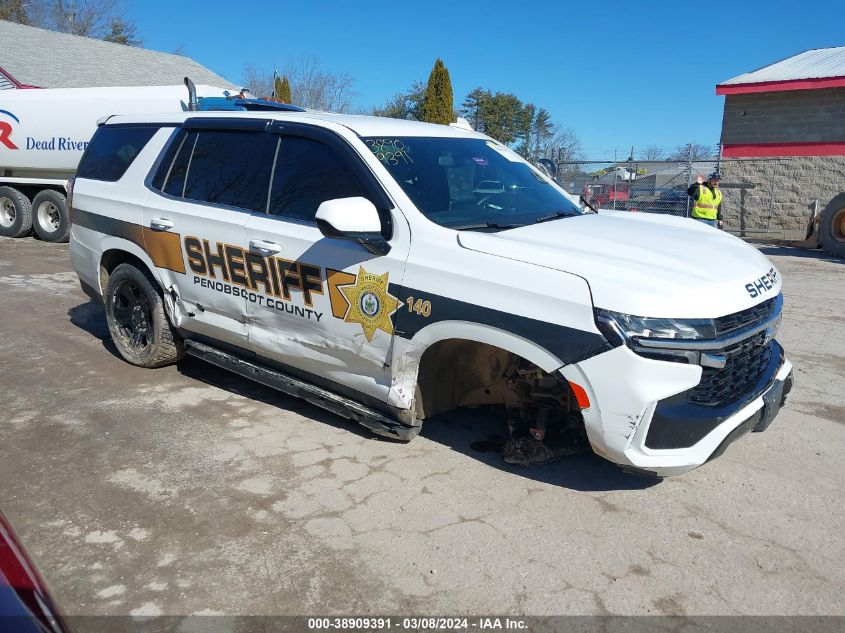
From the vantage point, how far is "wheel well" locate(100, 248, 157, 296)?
5405 mm

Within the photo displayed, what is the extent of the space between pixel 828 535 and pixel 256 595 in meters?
2.63

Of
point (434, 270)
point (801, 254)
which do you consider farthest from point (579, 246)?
point (801, 254)

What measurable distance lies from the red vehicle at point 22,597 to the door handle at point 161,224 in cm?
349

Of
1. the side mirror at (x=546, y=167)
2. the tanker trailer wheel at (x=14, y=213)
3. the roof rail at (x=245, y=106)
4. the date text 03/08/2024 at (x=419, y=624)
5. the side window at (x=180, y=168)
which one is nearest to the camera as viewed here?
the date text 03/08/2024 at (x=419, y=624)

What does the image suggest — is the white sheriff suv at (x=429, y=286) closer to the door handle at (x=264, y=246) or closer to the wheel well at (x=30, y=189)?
the door handle at (x=264, y=246)

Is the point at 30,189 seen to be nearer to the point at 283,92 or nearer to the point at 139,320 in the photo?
the point at 139,320

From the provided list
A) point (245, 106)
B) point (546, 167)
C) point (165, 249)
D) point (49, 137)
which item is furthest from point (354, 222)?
point (49, 137)

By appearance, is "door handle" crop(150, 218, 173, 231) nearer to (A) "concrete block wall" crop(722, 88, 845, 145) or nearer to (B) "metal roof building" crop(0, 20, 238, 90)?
(B) "metal roof building" crop(0, 20, 238, 90)

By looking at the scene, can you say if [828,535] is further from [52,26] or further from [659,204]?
[52,26]

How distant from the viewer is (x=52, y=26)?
43812 millimetres

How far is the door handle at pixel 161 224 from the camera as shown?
489 centimetres

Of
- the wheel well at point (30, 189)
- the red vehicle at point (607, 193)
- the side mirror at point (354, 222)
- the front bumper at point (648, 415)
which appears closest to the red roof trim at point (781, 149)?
the red vehicle at point (607, 193)

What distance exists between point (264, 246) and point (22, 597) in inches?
116

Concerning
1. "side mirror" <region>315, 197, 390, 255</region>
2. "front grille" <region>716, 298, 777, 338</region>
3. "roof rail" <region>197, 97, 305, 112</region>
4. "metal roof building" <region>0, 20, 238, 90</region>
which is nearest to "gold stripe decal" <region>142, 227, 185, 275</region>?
"side mirror" <region>315, 197, 390, 255</region>
